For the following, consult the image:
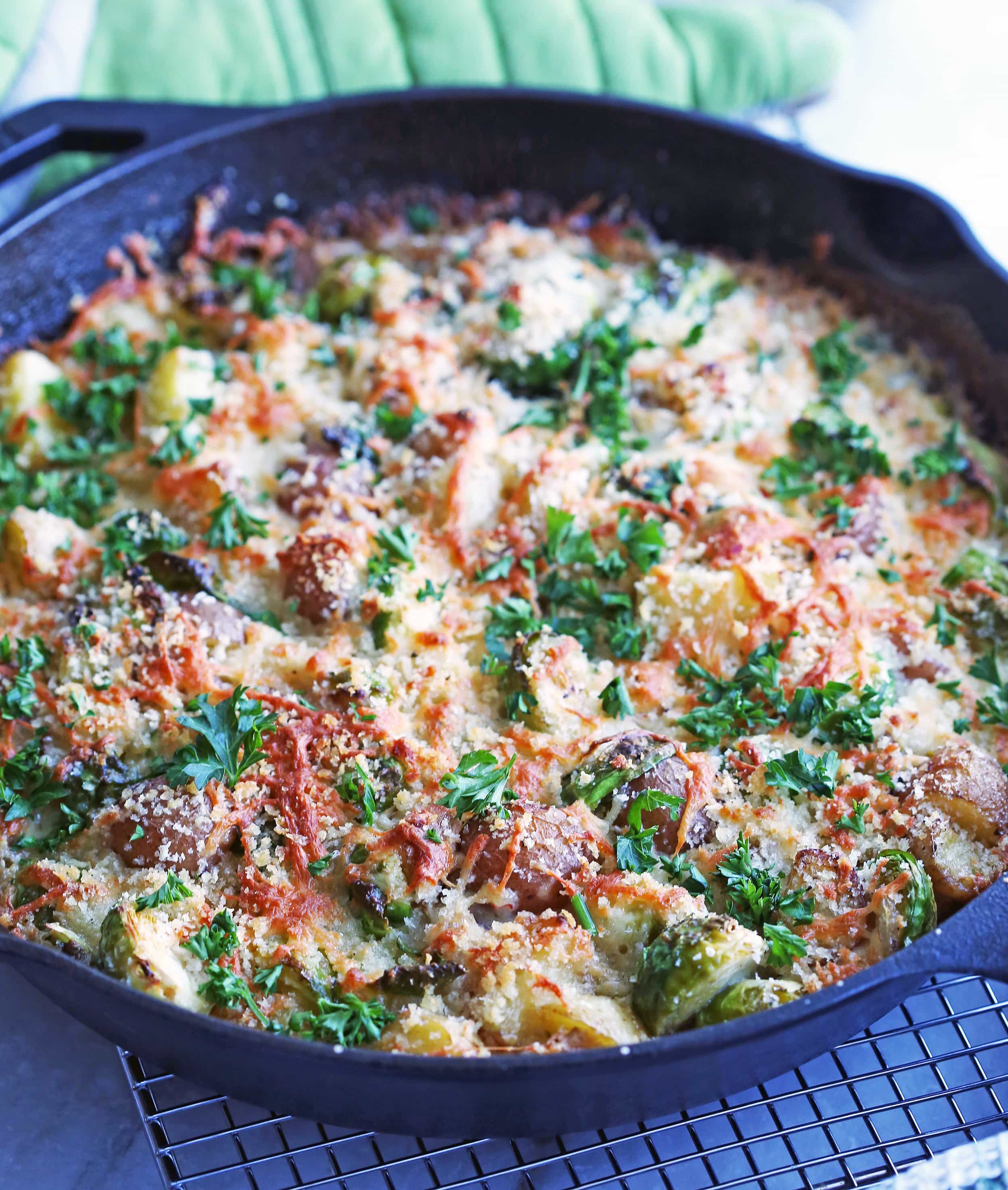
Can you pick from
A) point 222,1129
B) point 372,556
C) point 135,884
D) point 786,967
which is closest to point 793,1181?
point 786,967

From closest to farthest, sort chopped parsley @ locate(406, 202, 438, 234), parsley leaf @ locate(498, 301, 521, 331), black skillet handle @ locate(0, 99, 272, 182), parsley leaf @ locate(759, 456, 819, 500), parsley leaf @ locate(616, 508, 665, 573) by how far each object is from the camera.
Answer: parsley leaf @ locate(616, 508, 665, 573)
parsley leaf @ locate(759, 456, 819, 500)
parsley leaf @ locate(498, 301, 521, 331)
black skillet handle @ locate(0, 99, 272, 182)
chopped parsley @ locate(406, 202, 438, 234)

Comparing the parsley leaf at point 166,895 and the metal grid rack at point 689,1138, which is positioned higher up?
the parsley leaf at point 166,895

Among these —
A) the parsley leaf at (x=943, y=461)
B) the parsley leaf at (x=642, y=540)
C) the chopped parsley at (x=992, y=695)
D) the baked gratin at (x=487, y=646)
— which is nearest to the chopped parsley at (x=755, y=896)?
the baked gratin at (x=487, y=646)

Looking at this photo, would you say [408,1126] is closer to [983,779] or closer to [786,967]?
[786,967]

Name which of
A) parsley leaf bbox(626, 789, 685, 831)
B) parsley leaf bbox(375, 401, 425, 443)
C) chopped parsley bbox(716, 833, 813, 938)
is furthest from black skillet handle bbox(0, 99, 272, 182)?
chopped parsley bbox(716, 833, 813, 938)

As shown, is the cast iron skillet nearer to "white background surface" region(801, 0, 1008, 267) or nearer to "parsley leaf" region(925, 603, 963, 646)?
"parsley leaf" region(925, 603, 963, 646)

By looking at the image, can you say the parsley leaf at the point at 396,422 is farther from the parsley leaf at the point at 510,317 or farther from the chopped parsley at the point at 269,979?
the chopped parsley at the point at 269,979
